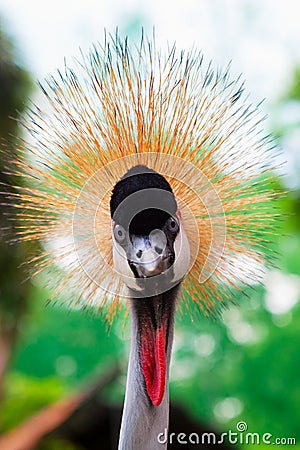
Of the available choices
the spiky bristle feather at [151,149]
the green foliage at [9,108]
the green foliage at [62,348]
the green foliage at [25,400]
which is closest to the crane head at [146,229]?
the spiky bristle feather at [151,149]

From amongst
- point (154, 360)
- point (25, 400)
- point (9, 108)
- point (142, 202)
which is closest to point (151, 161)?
point (142, 202)


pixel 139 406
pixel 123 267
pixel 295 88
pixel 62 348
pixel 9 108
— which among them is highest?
pixel 295 88

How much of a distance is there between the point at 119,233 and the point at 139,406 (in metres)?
0.30

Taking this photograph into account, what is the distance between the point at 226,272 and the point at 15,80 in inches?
105

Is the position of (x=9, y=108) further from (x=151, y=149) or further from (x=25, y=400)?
(x=151, y=149)

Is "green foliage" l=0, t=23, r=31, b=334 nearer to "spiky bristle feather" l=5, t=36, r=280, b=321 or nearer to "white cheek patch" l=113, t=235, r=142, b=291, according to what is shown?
"spiky bristle feather" l=5, t=36, r=280, b=321

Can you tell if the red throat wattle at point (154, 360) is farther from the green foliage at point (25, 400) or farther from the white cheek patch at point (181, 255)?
the green foliage at point (25, 400)

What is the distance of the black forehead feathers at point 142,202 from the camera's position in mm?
933

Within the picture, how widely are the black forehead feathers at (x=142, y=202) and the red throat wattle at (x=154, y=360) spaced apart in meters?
0.19

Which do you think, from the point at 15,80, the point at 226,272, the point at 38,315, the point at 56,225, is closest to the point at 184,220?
the point at 226,272

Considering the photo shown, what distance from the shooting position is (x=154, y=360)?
1.02 meters

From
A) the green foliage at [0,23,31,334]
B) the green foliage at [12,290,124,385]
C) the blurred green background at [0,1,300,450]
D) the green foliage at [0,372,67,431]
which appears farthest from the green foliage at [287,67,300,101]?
the green foliage at [0,372,67,431]

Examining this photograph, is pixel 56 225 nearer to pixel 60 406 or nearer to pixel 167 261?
pixel 167 261

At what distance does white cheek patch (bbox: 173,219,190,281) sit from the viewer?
0.97m
